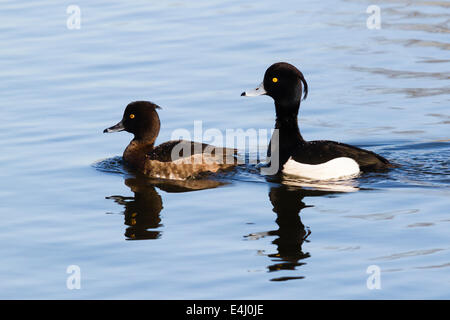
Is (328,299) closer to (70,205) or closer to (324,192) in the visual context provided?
(324,192)

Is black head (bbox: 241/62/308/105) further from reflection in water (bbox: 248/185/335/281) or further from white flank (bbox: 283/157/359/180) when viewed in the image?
reflection in water (bbox: 248/185/335/281)

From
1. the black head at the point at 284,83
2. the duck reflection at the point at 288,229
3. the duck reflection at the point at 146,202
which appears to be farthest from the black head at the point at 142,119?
the duck reflection at the point at 288,229

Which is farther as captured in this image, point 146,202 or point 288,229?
point 146,202

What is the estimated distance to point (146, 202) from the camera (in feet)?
35.2

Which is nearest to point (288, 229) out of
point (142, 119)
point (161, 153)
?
point (161, 153)

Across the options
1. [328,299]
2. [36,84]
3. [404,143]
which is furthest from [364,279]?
[36,84]

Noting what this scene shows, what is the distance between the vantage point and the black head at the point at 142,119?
12.2m

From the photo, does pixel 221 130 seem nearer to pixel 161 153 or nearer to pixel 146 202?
pixel 161 153

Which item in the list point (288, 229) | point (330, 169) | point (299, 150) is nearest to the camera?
point (288, 229)

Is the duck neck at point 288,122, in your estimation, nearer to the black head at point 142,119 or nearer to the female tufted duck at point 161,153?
the female tufted duck at point 161,153

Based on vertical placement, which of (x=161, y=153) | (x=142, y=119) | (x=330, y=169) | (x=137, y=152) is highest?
(x=142, y=119)

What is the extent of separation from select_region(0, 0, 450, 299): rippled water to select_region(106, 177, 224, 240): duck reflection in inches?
1.2

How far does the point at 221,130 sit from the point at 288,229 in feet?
13.2

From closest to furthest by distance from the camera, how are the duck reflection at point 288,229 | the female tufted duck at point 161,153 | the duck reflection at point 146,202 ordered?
the duck reflection at point 288,229 < the duck reflection at point 146,202 < the female tufted duck at point 161,153
